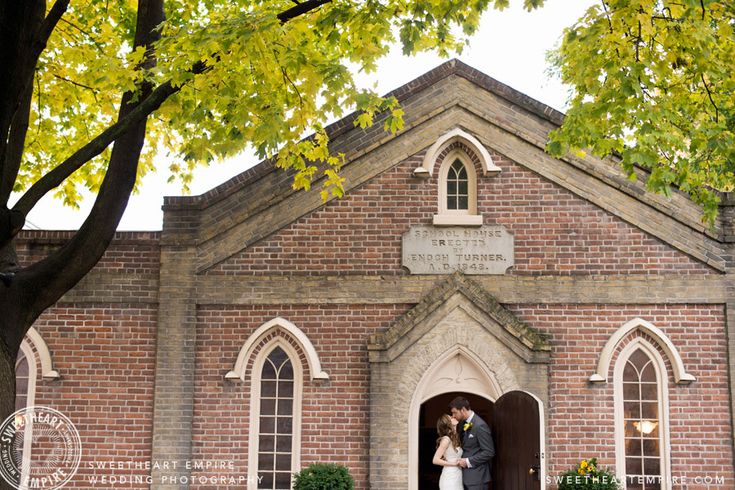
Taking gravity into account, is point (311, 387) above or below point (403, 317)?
below

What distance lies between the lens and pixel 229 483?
12391 millimetres

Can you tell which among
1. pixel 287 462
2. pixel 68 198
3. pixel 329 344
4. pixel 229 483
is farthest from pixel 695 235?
pixel 68 198

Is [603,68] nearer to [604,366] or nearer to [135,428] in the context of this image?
[604,366]

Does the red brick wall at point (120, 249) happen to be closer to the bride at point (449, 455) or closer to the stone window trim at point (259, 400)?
the stone window trim at point (259, 400)

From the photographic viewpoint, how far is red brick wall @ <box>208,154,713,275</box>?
12.9 metres

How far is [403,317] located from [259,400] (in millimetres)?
2477

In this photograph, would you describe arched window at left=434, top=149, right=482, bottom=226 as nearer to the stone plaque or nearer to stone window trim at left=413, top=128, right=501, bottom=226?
stone window trim at left=413, top=128, right=501, bottom=226

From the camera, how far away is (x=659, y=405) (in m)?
12.4

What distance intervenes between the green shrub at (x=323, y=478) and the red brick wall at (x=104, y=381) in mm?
2344

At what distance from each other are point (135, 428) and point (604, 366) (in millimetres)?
6915

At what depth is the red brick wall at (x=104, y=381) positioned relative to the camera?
1244cm

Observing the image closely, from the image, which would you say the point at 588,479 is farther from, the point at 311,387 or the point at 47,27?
the point at 47,27

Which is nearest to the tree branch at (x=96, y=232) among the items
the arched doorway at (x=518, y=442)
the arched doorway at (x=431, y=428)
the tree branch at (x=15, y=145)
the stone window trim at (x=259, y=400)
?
the tree branch at (x=15, y=145)

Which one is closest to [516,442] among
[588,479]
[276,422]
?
[588,479]
